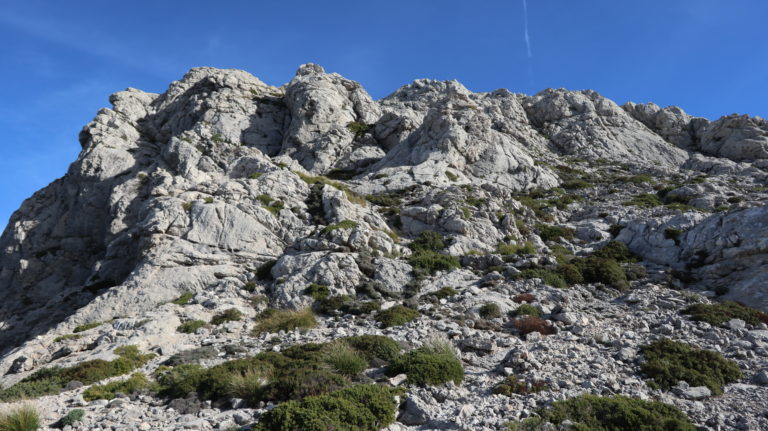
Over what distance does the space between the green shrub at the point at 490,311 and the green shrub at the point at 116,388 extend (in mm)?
13721

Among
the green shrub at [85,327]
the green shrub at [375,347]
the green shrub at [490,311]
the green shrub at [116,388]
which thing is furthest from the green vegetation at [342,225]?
the green shrub at [116,388]

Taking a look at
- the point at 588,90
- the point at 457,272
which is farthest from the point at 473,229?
the point at 588,90

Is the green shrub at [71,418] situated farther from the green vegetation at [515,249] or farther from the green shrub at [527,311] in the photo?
the green vegetation at [515,249]

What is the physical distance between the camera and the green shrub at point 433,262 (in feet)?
83.6

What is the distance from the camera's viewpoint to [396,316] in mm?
18719

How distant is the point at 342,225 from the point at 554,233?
59.2ft

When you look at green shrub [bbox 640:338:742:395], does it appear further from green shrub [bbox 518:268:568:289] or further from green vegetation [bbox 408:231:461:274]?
green vegetation [bbox 408:231:461:274]

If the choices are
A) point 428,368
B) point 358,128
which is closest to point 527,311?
point 428,368

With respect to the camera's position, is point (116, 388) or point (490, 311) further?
point (490, 311)

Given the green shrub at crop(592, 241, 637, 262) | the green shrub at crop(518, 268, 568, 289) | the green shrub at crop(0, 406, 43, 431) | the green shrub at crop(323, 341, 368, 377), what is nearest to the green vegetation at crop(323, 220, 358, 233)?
the green shrub at crop(518, 268, 568, 289)

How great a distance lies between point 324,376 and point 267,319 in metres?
9.27

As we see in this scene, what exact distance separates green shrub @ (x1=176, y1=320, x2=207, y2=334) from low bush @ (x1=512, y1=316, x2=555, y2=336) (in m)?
14.4

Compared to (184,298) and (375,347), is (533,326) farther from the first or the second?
(184,298)

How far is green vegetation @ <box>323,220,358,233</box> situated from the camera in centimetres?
2730
